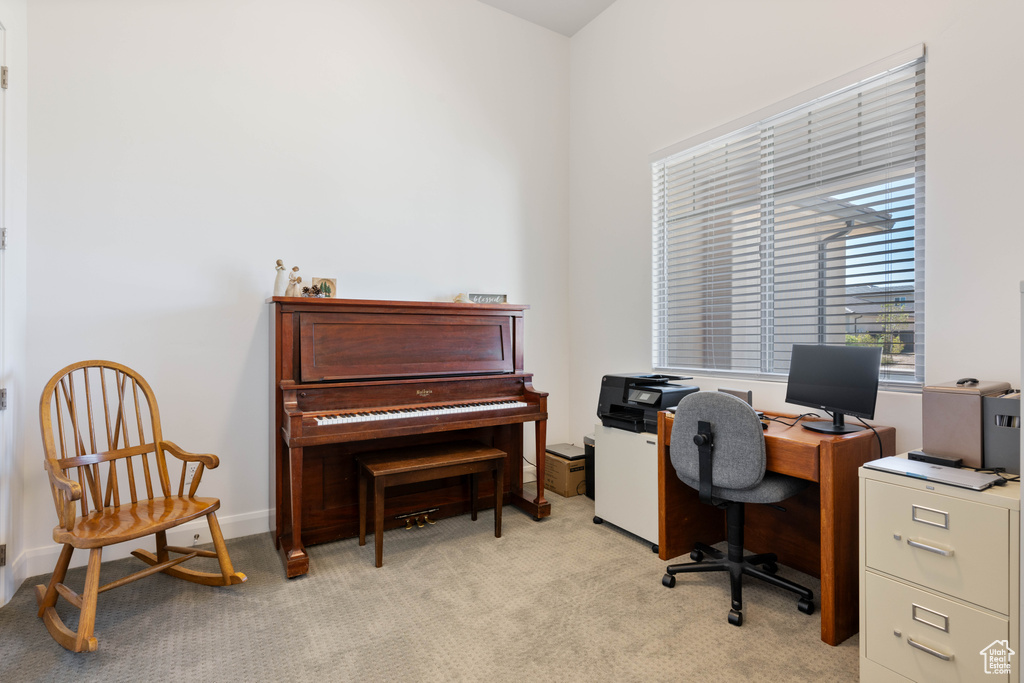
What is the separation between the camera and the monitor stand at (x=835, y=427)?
2.15 m

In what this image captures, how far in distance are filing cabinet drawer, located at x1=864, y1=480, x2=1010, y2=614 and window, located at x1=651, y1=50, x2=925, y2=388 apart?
0.87 m

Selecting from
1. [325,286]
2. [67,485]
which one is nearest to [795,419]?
[325,286]

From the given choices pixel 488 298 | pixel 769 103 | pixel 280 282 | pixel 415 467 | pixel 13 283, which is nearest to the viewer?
pixel 13 283

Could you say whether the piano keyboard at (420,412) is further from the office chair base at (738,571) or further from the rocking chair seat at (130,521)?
the office chair base at (738,571)

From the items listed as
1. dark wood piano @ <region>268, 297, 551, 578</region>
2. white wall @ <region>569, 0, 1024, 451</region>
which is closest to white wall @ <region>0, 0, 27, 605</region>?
dark wood piano @ <region>268, 297, 551, 578</region>

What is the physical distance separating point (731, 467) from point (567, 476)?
1.64 metres

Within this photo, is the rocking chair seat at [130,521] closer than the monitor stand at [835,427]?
Yes

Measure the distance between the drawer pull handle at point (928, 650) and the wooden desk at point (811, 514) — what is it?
0.34 metres

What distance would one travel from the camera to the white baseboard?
2467 mm

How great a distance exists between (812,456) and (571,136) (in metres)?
3.19

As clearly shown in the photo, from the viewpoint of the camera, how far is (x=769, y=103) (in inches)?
110

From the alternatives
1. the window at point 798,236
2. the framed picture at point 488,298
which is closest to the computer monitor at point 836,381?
the window at point 798,236

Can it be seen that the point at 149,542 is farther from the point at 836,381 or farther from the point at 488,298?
the point at 836,381

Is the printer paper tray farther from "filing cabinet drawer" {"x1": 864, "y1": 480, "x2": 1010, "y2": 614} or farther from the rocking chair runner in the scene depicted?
the rocking chair runner
